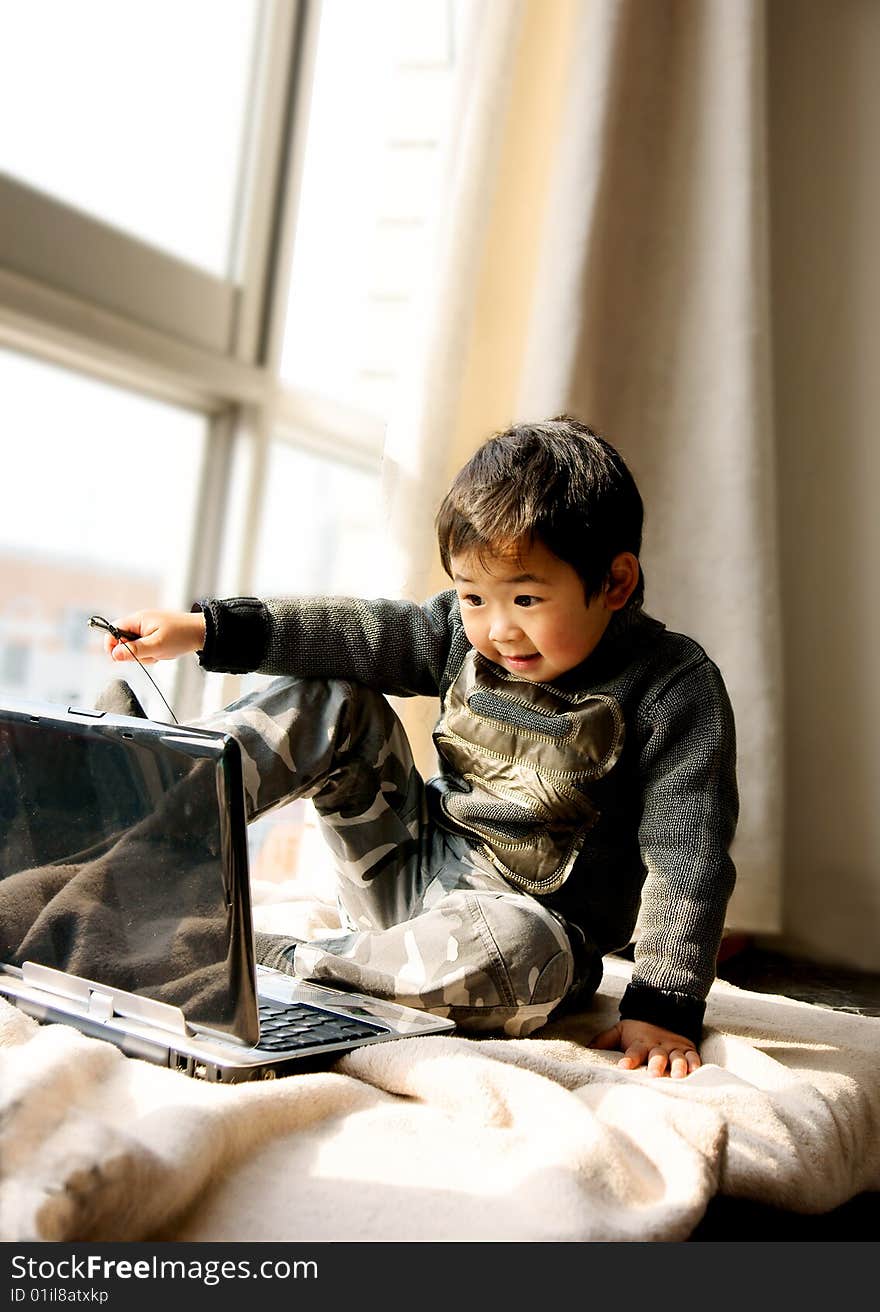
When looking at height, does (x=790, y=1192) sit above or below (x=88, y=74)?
below

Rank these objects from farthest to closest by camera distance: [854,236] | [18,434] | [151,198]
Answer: [854,236]
[151,198]
[18,434]

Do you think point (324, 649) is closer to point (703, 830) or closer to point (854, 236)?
point (703, 830)

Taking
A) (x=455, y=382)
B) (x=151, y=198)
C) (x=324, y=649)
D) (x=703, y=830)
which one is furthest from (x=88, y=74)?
(x=703, y=830)

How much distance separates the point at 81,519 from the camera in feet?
4.89

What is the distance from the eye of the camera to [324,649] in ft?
3.68

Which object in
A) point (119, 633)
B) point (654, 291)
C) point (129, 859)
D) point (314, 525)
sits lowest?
point (129, 859)

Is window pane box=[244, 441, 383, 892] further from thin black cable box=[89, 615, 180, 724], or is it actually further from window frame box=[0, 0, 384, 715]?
thin black cable box=[89, 615, 180, 724]

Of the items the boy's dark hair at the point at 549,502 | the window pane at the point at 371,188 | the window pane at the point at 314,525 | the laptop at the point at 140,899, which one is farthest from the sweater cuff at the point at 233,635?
the window pane at the point at 371,188

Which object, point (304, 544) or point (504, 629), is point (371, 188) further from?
point (504, 629)

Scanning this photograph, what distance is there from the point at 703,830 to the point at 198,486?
87 cm

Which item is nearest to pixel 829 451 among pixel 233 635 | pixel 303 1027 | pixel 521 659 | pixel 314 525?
pixel 314 525

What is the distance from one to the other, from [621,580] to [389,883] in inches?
13.5

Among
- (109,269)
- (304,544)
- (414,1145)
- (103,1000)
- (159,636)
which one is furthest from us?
(304,544)

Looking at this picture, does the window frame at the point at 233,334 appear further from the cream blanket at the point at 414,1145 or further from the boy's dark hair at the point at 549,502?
the cream blanket at the point at 414,1145
